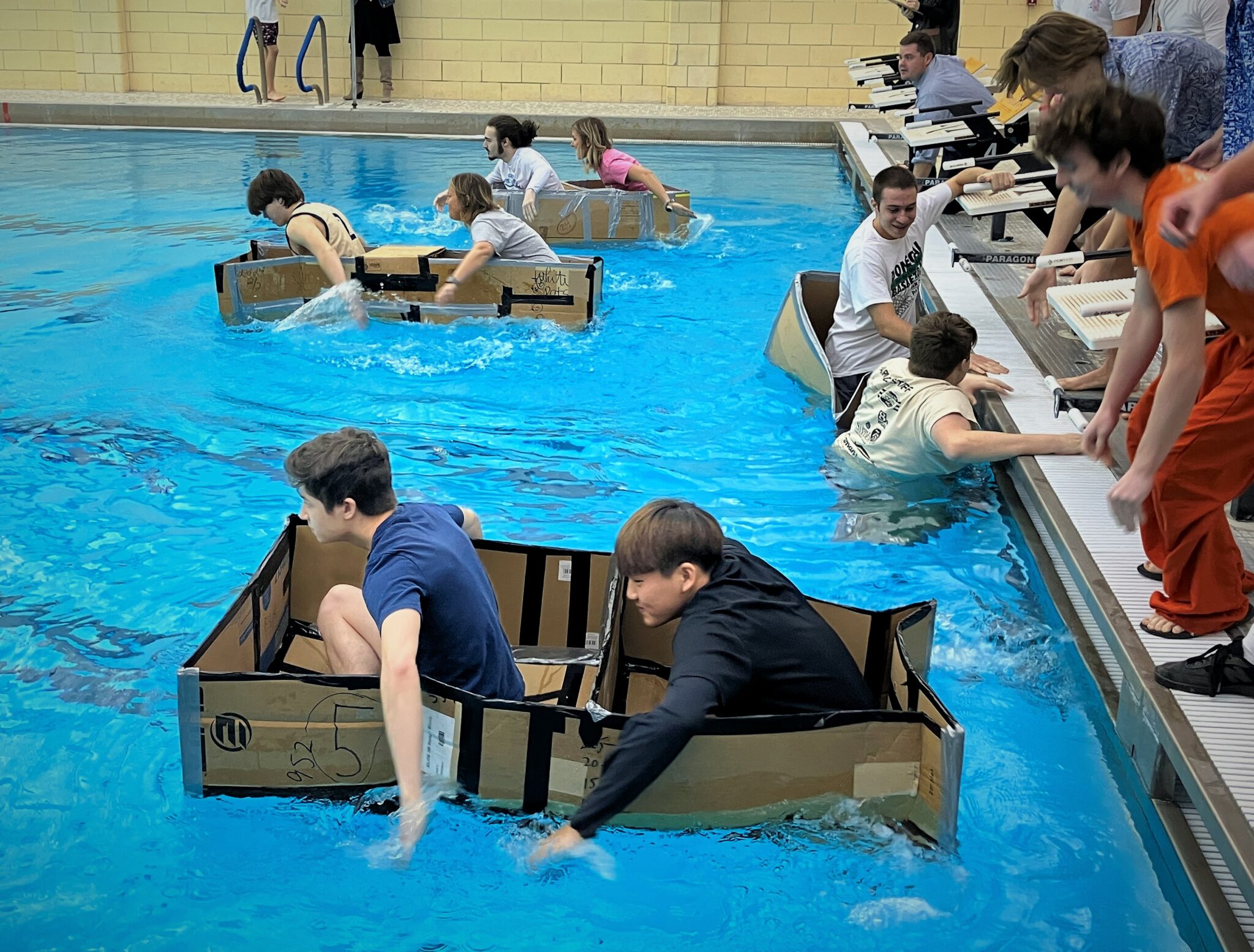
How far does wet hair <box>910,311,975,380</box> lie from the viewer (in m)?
4.53

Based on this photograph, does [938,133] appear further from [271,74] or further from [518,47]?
[271,74]

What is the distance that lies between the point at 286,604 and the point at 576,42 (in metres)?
15.3

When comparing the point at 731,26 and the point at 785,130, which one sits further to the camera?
the point at 731,26

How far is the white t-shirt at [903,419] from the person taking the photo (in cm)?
452

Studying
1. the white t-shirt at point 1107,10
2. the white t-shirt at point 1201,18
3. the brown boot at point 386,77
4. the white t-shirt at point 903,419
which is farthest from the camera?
the brown boot at point 386,77

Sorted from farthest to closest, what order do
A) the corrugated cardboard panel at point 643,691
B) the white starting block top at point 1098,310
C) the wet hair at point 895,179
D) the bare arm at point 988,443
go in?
the wet hair at point 895,179
the bare arm at point 988,443
the white starting block top at point 1098,310
the corrugated cardboard panel at point 643,691

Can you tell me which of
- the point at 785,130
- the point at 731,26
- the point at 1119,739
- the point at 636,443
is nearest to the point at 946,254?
the point at 636,443

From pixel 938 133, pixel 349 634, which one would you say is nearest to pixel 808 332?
pixel 938 133

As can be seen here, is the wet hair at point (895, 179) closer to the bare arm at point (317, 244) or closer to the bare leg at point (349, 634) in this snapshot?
the bare arm at point (317, 244)

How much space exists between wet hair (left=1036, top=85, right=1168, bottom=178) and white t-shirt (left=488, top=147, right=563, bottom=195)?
21.5 feet

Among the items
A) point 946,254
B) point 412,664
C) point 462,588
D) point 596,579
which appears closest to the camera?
point 412,664

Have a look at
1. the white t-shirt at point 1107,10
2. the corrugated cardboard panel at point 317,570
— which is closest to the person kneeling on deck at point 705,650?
the corrugated cardboard panel at point 317,570

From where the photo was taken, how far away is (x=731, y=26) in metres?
17.2

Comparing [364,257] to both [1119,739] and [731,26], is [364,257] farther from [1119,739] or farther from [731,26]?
[731,26]
